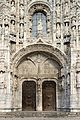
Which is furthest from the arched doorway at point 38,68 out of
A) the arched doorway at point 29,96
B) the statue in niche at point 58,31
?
the statue in niche at point 58,31

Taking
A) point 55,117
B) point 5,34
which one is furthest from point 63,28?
point 55,117

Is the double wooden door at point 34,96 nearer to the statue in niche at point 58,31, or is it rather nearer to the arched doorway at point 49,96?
the arched doorway at point 49,96

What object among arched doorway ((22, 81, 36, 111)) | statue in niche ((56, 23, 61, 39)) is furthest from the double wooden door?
statue in niche ((56, 23, 61, 39))

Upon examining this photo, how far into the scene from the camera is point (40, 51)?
812 inches

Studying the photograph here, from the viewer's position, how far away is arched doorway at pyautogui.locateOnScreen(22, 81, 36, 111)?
20281 mm

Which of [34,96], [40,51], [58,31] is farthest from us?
[58,31]

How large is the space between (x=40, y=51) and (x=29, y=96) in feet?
10.8

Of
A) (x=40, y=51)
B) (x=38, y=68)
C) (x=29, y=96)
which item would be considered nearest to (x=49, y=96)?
(x=29, y=96)

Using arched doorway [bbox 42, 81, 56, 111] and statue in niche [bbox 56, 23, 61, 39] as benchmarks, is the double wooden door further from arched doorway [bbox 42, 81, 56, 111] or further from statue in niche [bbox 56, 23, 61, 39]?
statue in niche [bbox 56, 23, 61, 39]

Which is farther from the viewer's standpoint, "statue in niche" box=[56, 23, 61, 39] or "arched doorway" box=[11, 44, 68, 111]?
"statue in niche" box=[56, 23, 61, 39]

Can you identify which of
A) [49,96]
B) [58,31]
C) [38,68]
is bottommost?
[49,96]

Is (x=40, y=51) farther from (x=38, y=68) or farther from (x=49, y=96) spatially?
(x=49, y=96)

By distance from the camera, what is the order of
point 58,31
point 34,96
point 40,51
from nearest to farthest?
point 34,96 → point 40,51 → point 58,31

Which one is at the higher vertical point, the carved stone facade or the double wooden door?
the carved stone facade
